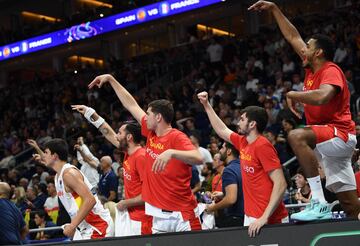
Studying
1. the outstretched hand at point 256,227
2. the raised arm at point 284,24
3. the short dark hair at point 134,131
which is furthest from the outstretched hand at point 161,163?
the short dark hair at point 134,131

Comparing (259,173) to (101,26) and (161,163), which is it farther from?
(101,26)

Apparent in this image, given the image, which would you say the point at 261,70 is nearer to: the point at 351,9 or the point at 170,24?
the point at 351,9

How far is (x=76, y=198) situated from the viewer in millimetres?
6441

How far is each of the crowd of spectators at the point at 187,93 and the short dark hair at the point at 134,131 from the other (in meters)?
2.09

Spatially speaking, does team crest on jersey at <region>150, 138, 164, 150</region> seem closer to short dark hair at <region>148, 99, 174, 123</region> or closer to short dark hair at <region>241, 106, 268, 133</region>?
short dark hair at <region>148, 99, 174, 123</region>

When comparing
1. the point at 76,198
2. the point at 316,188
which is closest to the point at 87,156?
the point at 76,198

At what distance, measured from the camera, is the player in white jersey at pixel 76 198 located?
6090 millimetres

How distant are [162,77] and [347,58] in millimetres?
7728

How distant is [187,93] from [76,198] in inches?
425

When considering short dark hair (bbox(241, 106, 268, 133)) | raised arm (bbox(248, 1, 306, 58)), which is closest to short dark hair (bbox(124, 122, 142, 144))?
short dark hair (bbox(241, 106, 268, 133))

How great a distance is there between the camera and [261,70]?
634 inches

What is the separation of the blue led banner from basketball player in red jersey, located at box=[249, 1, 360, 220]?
1334 centimetres

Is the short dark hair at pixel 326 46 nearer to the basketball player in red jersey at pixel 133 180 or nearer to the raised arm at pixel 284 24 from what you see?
the raised arm at pixel 284 24

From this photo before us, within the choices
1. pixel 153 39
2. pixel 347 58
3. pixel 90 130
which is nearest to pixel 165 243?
pixel 347 58
